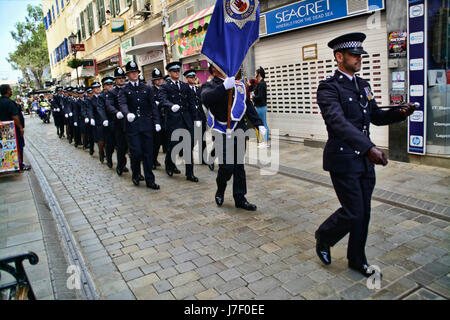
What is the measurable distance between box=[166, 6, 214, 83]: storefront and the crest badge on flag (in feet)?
27.5

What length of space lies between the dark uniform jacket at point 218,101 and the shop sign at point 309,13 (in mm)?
4014

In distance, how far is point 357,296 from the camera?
9.83 ft

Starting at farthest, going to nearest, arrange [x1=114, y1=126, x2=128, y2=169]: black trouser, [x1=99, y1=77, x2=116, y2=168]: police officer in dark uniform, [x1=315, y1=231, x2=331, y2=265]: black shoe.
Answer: [x1=99, y1=77, x2=116, y2=168]: police officer in dark uniform
[x1=114, y1=126, x2=128, y2=169]: black trouser
[x1=315, y1=231, x2=331, y2=265]: black shoe

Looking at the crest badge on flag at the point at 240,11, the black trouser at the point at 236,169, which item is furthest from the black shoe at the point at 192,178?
the crest badge on flag at the point at 240,11

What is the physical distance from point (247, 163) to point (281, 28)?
3874 mm

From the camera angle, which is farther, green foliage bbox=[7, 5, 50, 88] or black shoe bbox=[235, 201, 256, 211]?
green foliage bbox=[7, 5, 50, 88]

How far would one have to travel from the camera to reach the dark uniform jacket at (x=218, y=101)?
4715 mm

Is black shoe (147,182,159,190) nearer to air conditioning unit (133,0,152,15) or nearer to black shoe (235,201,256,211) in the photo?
black shoe (235,201,256,211)

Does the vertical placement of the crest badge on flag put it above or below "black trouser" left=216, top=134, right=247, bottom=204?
above

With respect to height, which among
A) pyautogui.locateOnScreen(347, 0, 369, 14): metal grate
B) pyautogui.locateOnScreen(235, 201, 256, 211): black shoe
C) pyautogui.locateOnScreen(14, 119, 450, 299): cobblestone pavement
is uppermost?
pyautogui.locateOnScreen(347, 0, 369, 14): metal grate

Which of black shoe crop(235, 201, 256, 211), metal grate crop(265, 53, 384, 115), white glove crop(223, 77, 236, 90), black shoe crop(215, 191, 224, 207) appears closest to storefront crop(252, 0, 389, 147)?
metal grate crop(265, 53, 384, 115)

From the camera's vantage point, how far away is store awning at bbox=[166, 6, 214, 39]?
12852mm

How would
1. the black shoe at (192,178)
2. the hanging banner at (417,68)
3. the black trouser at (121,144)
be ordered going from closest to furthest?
1. the hanging banner at (417,68)
2. the black shoe at (192,178)
3. the black trouser at (121,144)

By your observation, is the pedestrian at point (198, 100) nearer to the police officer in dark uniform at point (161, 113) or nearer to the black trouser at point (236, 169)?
the police officer in dark uniform at point (161, 113)
